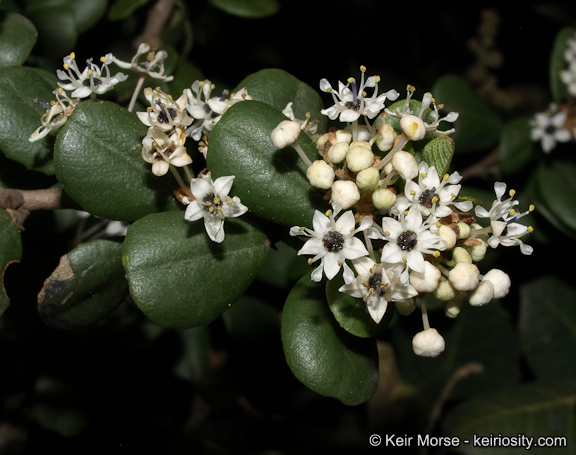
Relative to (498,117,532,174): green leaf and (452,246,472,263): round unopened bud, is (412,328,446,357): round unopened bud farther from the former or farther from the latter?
(498,117,532,174): green leaf

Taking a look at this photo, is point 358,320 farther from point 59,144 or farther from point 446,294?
point 59,144

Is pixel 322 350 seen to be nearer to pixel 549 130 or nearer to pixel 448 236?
pixel 448 236

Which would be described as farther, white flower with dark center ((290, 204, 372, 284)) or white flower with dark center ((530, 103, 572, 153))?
white flower with dark center ((530, 103, 572, 153))

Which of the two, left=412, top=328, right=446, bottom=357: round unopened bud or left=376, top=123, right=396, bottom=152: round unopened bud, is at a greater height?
left=376, top=123, right=396, bottom=152: round unopened bud

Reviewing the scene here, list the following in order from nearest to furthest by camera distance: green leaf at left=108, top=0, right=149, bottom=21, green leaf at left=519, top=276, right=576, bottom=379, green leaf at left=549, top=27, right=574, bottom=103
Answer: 1. green leaf at left=108, top=0, right=149, bottom=21
2. green leaf at left=549, top=27, right=574, bottom=103
3. green leaf at left=519, top=276, right=576, bottom=379

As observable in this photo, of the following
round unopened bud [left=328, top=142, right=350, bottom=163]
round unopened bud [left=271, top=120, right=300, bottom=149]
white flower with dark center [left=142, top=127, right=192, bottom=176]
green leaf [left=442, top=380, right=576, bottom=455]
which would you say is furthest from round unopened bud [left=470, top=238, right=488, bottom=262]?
green leaf [left=442, top=380, right=576, bottom=455]

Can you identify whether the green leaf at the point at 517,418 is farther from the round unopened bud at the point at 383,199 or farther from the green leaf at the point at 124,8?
the green leaf at the point at 124,8
